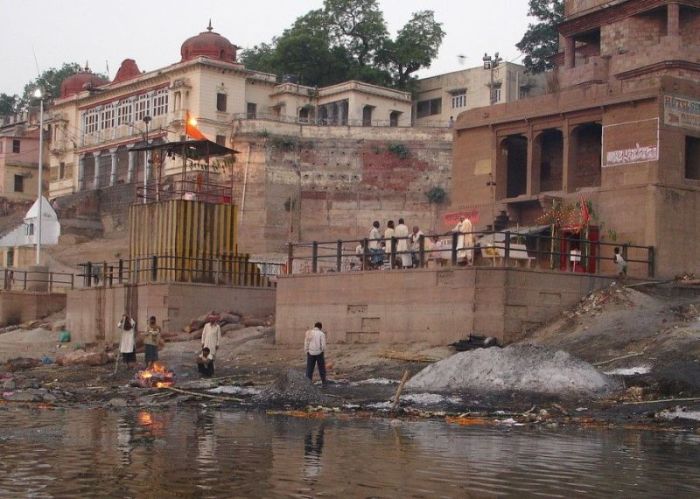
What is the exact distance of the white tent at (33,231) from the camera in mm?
62812

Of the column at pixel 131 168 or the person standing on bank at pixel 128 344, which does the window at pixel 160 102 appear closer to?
the column at pixel 131 168

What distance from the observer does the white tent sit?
6281 cm

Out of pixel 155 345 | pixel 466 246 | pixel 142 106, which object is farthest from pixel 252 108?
pixel 155 345

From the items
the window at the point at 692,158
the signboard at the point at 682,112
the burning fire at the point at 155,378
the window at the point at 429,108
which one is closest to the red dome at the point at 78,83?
the window at the point at 429,108

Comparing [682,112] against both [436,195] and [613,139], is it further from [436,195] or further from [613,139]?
[436,195]

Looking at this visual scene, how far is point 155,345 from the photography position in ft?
81.8

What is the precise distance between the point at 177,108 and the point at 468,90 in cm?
1809

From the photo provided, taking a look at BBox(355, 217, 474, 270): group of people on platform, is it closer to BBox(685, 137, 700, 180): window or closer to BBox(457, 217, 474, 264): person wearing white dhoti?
BBox(457, 217, 474, 264): person wearing white dhoti

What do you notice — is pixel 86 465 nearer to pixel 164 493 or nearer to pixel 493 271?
pixel 164 493

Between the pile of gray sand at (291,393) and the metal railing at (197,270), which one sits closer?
the pile of gray sand at (291,393)

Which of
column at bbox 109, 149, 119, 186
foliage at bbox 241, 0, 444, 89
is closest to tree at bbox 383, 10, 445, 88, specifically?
foliage at bbox 241, 0, 444, 89

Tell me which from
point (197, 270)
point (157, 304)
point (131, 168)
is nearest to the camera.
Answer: point (157, 304)

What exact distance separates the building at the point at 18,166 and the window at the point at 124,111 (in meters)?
12.2

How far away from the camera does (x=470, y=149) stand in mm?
34031
